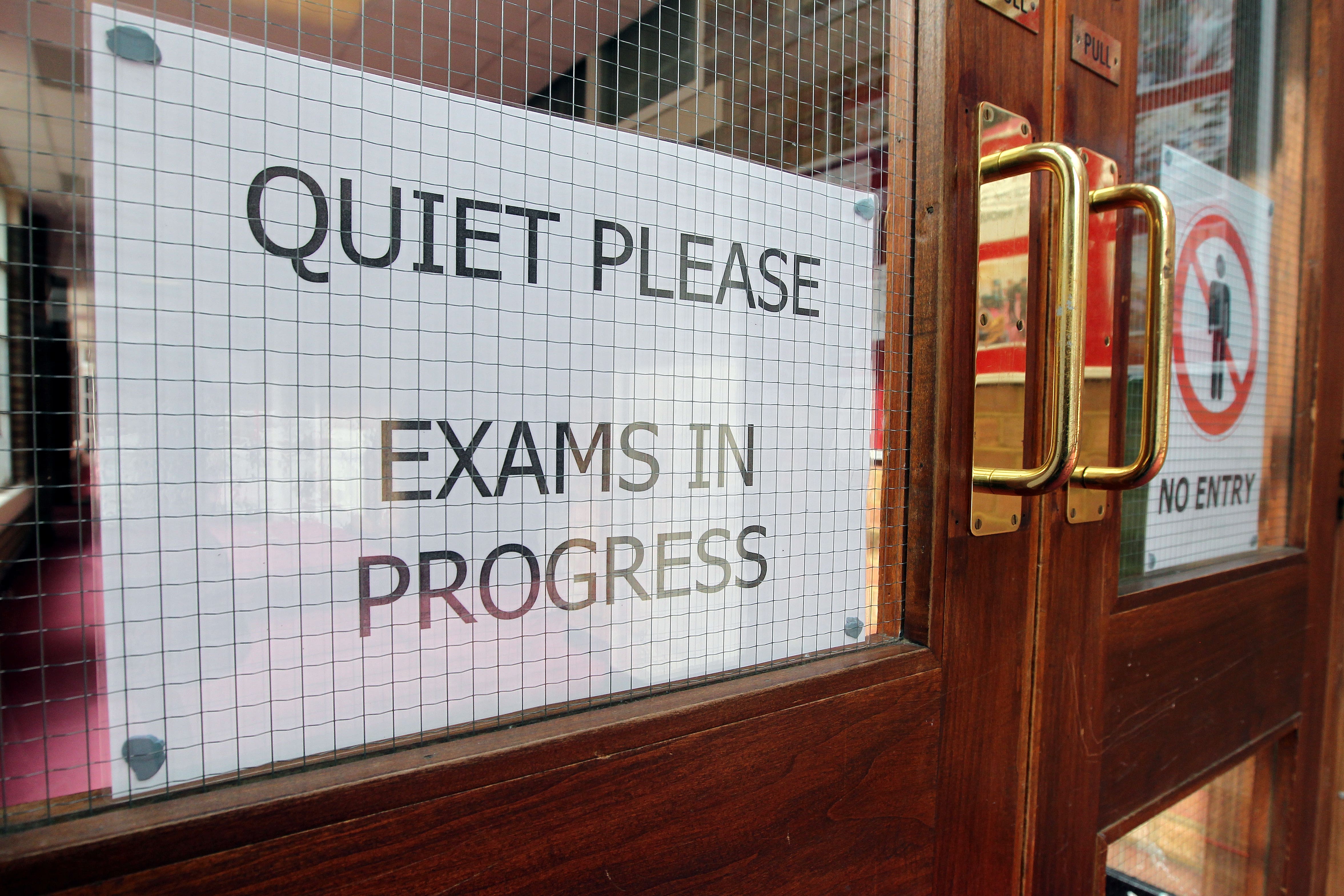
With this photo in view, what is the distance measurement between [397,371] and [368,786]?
10.3 inches

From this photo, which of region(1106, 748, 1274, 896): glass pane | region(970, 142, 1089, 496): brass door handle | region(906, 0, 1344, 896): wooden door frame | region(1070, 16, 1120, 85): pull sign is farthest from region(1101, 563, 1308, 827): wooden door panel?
region(1070, 16, 1120, 85): pull sign

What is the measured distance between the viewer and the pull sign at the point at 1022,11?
0.74 m

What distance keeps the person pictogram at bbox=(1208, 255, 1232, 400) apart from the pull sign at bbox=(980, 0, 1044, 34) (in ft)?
1.77

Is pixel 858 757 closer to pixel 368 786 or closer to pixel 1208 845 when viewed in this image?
pixel 368 786

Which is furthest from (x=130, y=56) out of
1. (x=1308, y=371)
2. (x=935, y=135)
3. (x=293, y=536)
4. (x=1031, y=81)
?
(x=1308, y=371)

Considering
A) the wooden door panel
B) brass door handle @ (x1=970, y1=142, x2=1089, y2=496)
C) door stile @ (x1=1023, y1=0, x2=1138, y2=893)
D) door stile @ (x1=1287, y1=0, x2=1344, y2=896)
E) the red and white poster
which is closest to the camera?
brass door handle @ (x1=970, y1=142, x2=1089, y2=496)

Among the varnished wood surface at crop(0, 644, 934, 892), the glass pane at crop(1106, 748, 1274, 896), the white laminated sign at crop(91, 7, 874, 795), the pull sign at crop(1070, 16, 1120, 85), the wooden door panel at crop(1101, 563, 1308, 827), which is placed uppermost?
the pull sign at crop(1070, 16, 1120, 85)

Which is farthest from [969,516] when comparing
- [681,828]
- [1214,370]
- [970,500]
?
[1214,370]

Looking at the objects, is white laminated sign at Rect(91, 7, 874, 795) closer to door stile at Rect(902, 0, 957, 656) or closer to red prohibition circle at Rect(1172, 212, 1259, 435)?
door stile at Rect(902, 0, 957, 656)

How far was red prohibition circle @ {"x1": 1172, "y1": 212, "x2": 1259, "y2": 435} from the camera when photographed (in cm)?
103

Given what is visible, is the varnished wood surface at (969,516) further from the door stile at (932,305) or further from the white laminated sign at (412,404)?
the white laminated sign at (412,404)

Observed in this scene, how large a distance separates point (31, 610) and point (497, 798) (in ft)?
0.95

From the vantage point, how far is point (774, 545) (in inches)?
25.5

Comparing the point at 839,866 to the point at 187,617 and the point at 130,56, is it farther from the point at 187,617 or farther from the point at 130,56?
the point at 130,56
